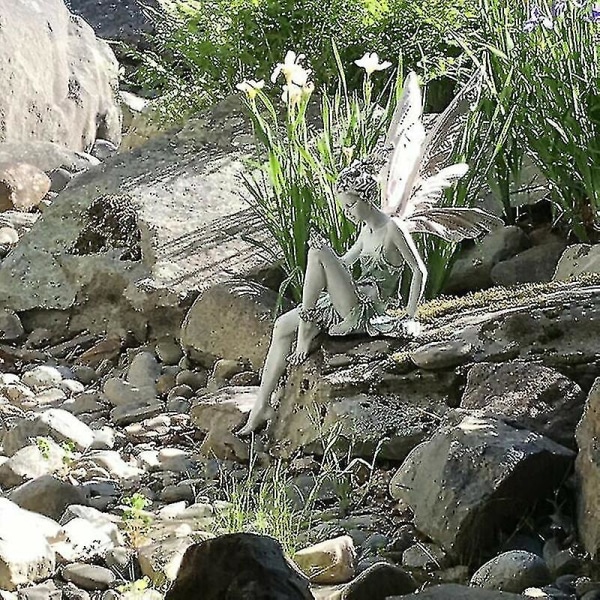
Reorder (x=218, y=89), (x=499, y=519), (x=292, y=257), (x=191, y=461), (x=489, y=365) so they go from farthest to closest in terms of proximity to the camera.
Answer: (x=218, y=89) → (x=292, y=257) → (x=191, y=461) → (x=489, y=365) → (x=499, y=519)

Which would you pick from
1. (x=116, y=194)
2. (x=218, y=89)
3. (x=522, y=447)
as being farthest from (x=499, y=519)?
(x=218, y=89)

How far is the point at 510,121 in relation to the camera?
2.85 metres

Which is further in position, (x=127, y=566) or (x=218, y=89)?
(x=218, y=89)

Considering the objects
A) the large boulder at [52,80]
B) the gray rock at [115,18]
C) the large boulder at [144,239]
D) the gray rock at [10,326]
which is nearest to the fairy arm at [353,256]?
the large boulder at [144,239]

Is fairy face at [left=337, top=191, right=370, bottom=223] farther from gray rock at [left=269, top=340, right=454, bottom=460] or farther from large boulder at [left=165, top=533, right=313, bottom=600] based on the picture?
large boulder at [left=165, top=533, right=313, bottom=600]

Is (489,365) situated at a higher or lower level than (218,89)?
lower

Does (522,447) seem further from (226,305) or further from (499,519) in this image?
(226,305)

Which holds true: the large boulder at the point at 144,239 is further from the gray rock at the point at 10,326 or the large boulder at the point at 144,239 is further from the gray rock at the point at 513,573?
the gray rock at the point at 513,573

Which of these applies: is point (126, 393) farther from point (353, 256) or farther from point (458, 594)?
point (458, 594)

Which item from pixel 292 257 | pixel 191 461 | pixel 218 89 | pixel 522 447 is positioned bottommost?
pixel 191 461

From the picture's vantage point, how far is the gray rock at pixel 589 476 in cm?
137

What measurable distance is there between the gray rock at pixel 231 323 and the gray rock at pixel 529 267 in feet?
2.31

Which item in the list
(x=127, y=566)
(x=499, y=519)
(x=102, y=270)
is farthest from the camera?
(x=102, y=270)

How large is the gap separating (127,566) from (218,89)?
3.18 meters
